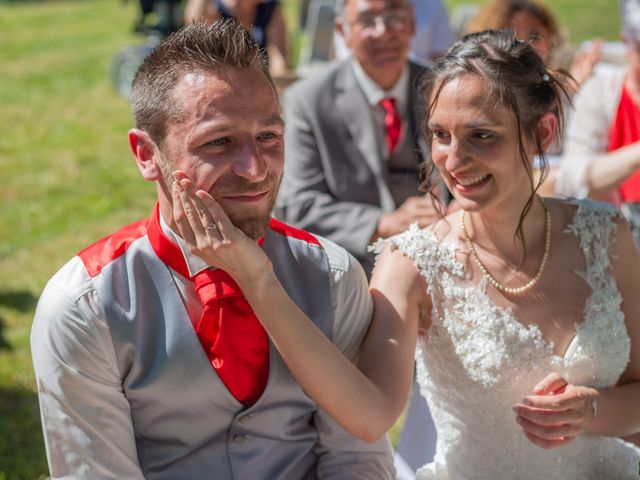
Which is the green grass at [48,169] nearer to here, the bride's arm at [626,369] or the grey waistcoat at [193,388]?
the grey waistcoat at [193,388]

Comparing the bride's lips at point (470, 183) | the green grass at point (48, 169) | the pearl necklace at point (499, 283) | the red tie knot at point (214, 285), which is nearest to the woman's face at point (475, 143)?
the bride's lips at point (470, 183)

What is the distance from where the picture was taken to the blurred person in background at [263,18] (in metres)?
6.56

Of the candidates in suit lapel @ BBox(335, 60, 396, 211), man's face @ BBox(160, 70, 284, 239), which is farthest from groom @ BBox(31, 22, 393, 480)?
suit lapel @ BBox(335, 60, 396, 211)

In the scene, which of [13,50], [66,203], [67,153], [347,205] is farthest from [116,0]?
[347,205]

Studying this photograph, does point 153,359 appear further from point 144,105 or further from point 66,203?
point 66,203

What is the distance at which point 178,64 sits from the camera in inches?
78.5

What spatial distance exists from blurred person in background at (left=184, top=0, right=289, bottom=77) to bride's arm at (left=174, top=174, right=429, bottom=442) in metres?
4.49

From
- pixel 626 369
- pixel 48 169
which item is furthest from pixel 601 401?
pixel 48 169

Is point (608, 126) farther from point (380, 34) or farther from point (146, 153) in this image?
point (146, 153)

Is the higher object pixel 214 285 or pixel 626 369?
pixel 214 285

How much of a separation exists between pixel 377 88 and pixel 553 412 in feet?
6.45

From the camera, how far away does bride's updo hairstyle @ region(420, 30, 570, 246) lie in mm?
2229

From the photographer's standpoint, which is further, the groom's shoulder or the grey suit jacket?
the grey suit jacket

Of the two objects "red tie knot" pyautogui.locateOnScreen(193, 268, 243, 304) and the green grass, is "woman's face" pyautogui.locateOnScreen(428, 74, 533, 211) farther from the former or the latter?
the green grass
